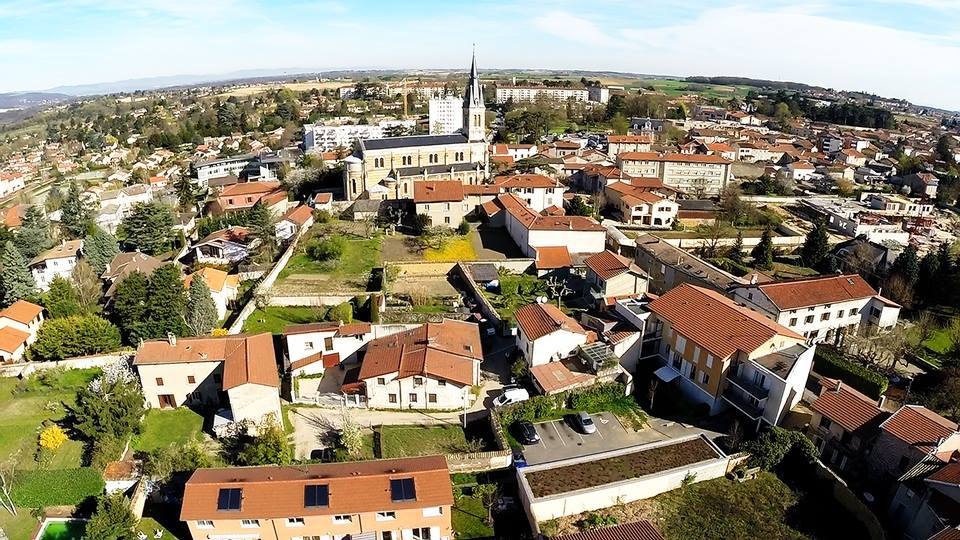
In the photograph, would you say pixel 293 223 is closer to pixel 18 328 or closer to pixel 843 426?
pixel 18 328

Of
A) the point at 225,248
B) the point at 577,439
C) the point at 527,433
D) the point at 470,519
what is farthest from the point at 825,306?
the point at 225,248

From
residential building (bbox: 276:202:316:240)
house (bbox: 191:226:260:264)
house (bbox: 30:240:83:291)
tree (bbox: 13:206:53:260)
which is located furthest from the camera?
tree (bbox: 13:206:53:260)

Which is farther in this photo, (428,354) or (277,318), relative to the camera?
(277,318)

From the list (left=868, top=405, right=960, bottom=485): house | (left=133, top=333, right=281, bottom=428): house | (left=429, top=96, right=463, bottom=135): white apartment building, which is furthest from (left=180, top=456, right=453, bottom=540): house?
(left=429, top=96, right=463, bottom=135): white apartment building

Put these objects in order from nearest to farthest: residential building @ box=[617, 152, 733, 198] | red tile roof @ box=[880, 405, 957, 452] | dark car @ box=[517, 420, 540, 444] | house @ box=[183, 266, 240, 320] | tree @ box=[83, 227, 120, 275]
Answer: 1. red tile roof @ box=[880, 405, 957, 452]
2. dark car @ box=[517, 420, 540, 444]
3. house @ box=[183, 266, 240, 320]
4. tree @ box=[83, 227, 120, 275]
5. residential building @ box=[617, 152, 733, 198]

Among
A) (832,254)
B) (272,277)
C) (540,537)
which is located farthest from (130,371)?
(832,254)

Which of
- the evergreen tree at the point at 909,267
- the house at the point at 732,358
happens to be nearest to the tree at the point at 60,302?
the house at the point at 732,358

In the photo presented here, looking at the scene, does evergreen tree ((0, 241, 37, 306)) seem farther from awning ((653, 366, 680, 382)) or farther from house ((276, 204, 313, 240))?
awning ((653, 366, 680, 382))
